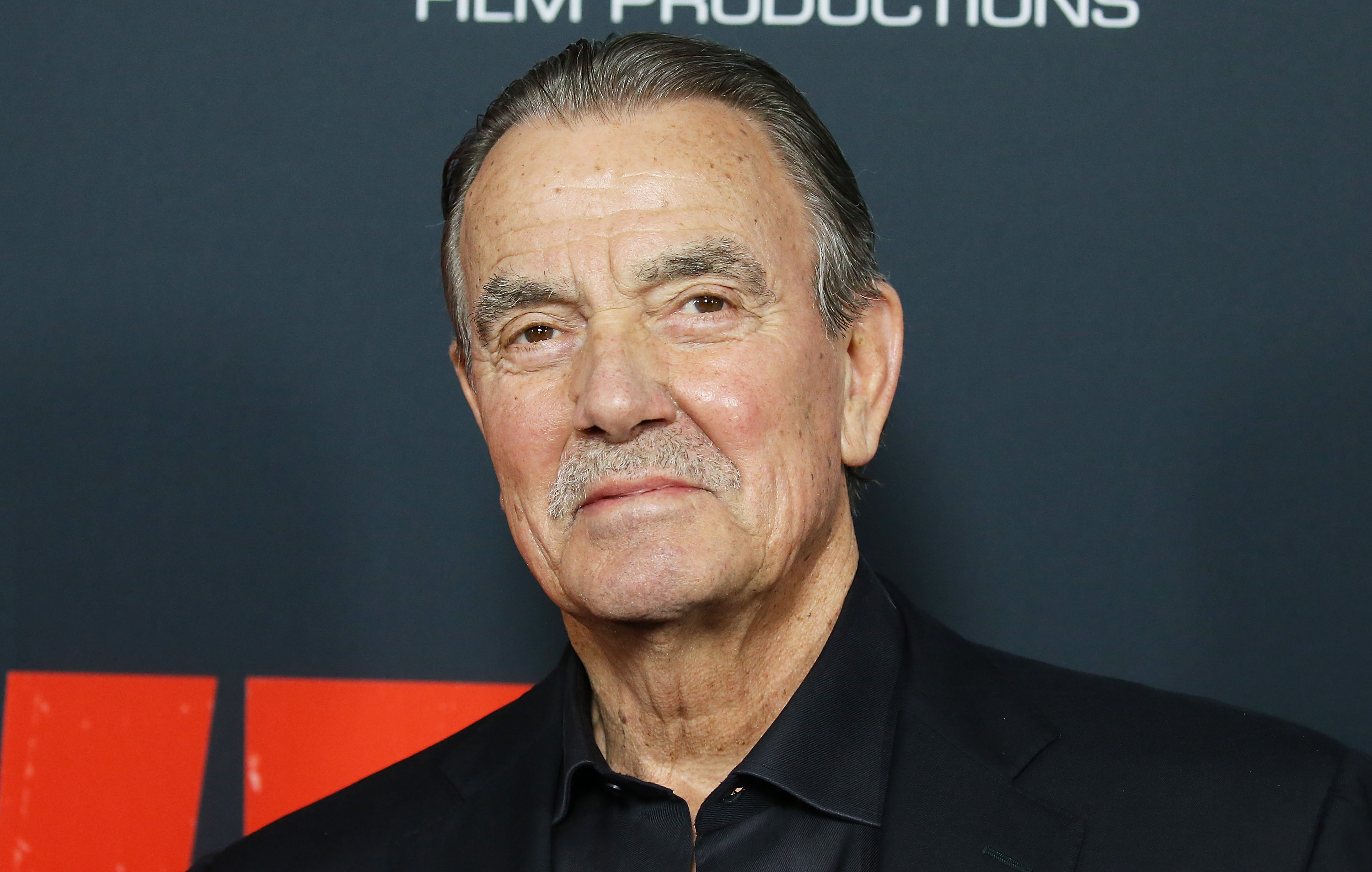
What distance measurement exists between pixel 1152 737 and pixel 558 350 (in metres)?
0.72

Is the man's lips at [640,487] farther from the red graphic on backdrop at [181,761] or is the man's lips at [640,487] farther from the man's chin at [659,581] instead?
the red graphic on backdrop at [181,761]

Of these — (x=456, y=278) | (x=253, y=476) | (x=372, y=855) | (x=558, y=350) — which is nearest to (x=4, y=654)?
(x=253, y=476)

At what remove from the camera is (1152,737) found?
1.35 meters

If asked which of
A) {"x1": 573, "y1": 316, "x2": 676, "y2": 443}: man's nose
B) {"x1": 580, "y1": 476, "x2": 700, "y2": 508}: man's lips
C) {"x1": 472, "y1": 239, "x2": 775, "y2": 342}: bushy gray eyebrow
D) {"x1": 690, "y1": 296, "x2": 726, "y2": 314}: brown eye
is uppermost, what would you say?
{"x1": 472, "y1": 239, "x2": 775, "y2": 342}: bushy gray eyebrow

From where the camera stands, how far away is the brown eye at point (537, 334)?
4.69 feet

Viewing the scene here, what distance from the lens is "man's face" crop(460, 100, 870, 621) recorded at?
132 cm

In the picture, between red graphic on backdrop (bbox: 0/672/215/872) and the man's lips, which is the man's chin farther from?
red graphic on backdrop (bbox: 0/672/215/872)

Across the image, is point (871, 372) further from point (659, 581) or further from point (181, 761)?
point (181, 761)

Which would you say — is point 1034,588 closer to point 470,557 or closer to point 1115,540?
point 1115,540

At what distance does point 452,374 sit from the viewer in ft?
6.69

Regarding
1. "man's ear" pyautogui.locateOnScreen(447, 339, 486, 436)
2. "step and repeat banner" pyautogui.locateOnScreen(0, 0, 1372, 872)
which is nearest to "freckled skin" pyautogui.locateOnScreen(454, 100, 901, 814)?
"man's ear" pyautogui.locateOnScreen(447, 339, 486, 436)

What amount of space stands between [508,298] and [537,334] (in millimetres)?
49

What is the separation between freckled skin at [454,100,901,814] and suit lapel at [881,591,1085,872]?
0.15 meters

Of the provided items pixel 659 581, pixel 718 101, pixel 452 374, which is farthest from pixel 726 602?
pixel 452 374
